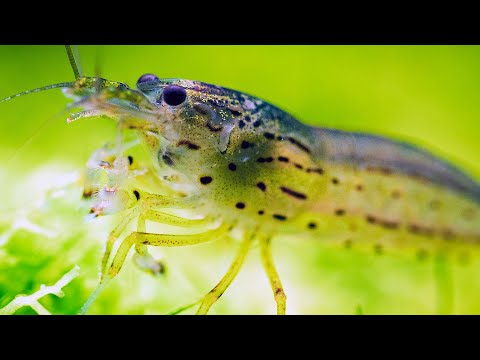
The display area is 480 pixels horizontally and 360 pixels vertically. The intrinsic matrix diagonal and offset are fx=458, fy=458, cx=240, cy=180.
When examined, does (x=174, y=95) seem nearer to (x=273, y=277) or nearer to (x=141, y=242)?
(x=141, y=242)

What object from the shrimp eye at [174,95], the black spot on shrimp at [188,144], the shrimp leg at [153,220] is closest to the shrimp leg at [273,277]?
the shrimp leg at [153,220]

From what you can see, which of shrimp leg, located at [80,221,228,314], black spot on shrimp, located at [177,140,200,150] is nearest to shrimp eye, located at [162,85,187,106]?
black spot on shrimp, located at [177,140,200,150]

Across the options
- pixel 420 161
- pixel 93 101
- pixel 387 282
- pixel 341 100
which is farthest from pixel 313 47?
pixel 93 101

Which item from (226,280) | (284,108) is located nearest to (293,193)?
(226,280)

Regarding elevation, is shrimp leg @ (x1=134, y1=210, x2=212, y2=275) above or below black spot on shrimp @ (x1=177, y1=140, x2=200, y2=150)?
below

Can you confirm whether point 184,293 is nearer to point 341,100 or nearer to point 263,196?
point 263,196

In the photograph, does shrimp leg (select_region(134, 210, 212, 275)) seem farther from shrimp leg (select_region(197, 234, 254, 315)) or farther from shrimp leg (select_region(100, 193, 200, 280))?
shrimp leg (select_region(197, 234, 254, 315))

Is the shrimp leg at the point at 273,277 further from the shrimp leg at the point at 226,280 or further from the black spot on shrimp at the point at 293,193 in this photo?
the black spot on shrimp at the point at 293,193
